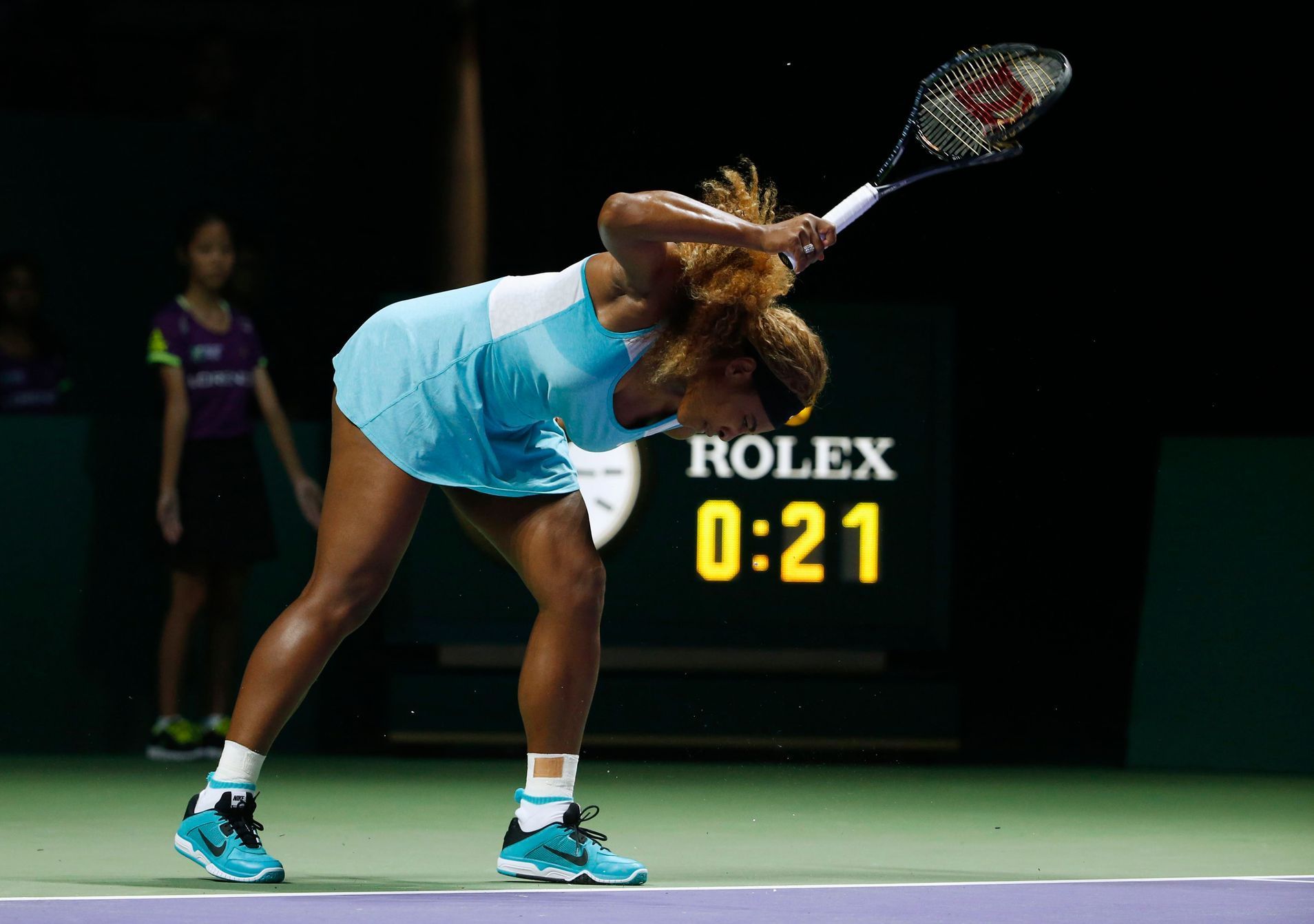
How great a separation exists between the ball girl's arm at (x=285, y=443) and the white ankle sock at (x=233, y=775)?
2.68 m

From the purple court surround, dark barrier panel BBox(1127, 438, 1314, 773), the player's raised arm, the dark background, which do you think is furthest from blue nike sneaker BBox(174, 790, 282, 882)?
dark barrier panel BBox(1127, 438, 1314, 773)

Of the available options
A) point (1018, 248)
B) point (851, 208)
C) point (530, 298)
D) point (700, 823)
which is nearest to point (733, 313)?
point (851, 208)

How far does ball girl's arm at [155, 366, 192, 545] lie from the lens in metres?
6.33

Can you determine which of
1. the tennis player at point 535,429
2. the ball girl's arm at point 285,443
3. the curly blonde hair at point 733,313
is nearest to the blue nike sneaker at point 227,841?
the tennis player at point 535,429

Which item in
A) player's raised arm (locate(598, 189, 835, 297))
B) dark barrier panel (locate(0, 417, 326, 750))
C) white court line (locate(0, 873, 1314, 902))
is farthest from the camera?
dark barrier panel (locate(0, 417, 326, 750))

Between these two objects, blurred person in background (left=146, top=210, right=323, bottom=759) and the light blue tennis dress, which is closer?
the light blue tennis dress

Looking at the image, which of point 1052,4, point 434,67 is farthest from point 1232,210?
point 434,67

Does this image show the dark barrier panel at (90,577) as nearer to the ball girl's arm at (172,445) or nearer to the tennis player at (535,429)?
the ball girl's arm at (172,445)

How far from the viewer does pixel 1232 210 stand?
6.93 meters

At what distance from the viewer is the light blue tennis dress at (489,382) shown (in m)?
3.72

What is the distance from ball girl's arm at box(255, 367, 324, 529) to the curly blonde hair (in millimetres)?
2951

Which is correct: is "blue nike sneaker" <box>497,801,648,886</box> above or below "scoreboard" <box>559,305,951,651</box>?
below

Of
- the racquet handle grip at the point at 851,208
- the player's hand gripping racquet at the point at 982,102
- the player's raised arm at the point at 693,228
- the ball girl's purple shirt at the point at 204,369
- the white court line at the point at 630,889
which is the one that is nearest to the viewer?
the player's raised arm at the point at 693,228

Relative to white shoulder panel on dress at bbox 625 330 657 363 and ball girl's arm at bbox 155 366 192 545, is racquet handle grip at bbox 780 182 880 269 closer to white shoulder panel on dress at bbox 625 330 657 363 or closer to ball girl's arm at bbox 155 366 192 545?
white shoulder panel on dress at bbox 625 330 657 363
